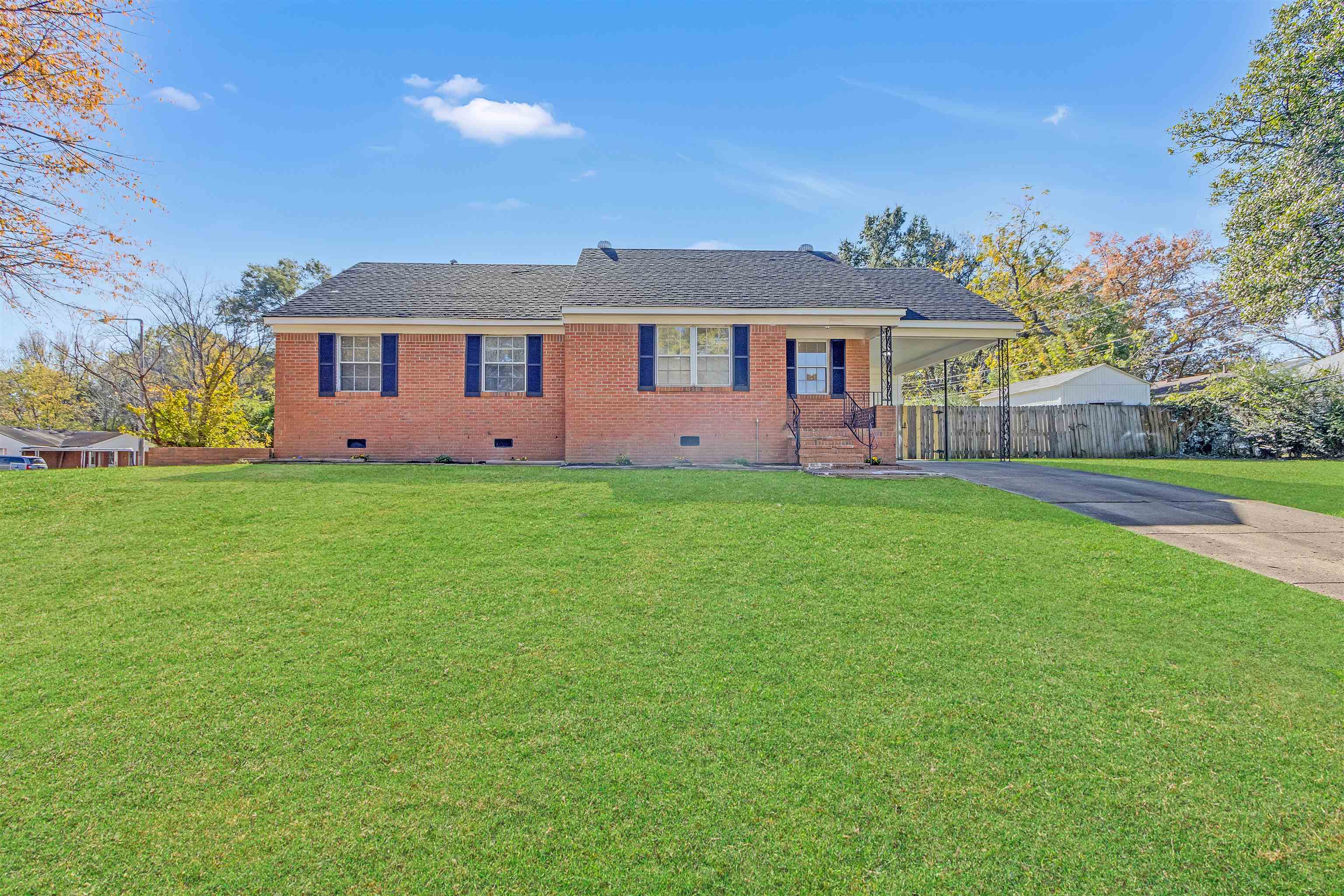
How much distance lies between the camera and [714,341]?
13.8 metres

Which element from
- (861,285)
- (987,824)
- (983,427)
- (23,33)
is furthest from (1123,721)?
(983,427)

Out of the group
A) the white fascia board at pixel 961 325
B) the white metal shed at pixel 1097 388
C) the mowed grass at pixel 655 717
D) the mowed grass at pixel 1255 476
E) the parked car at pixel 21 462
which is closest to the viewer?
the mowed grass at pixel 655 717

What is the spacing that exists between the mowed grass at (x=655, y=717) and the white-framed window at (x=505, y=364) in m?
8.67

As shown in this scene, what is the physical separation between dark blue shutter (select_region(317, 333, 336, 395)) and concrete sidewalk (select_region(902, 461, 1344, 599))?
14.3 m

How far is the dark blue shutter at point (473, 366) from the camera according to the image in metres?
14.6

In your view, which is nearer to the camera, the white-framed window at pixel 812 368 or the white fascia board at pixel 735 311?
the white fascia board at pixel 735 311

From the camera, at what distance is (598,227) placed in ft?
63.7

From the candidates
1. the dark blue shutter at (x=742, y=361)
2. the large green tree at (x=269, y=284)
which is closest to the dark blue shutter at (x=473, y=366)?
the dark blue shutter at (x=742, y=361)

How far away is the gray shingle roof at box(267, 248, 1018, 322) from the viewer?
1388 centimetres

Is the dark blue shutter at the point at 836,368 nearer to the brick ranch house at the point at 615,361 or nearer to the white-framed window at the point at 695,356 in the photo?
the brick ranch house at the point at 615,361

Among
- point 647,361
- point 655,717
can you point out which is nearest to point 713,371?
point 647,361

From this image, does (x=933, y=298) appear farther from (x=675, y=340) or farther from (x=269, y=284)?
(x=269, y=284)

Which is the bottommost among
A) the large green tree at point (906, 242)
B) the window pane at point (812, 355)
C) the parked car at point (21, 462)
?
the parked car at point (21, 462)

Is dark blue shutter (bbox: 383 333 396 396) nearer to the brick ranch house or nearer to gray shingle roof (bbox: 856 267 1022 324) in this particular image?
the brick ranch house
